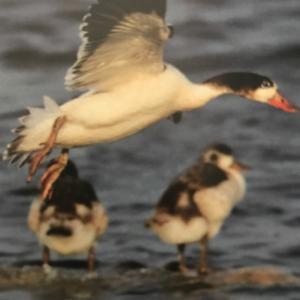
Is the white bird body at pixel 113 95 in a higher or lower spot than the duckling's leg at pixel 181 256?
higher

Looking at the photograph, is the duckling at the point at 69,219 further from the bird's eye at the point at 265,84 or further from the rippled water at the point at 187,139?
the bird's eye at the point at 265,84

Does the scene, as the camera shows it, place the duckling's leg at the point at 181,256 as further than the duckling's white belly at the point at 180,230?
Yes

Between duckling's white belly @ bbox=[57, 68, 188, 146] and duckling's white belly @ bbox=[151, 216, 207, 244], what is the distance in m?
0.63

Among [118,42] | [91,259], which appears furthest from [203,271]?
[118,42]

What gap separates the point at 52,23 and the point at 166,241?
6.57m

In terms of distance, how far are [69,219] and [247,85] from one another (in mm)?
1324

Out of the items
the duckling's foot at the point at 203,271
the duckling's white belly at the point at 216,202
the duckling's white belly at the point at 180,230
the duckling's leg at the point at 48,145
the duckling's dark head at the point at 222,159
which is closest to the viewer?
the duckling's leg at the point at 48,145

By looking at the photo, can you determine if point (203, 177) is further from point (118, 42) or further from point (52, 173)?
point (118, 42)

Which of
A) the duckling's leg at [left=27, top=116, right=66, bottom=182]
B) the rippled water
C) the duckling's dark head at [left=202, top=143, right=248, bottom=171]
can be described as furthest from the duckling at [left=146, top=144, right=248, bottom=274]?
the duckling's leg at [left=27, top=116, right=66, bottom=182]

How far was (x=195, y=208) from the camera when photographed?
10.4 meters

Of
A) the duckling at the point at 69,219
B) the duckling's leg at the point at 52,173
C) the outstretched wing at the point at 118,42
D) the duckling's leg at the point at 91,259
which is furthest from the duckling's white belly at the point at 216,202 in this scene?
the outstretched wing at the point at 118,42

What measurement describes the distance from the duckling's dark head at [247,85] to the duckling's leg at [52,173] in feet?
3.30

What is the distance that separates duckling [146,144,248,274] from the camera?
1033 centimetres

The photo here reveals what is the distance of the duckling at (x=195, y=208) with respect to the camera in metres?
10.3
